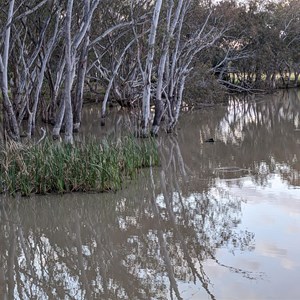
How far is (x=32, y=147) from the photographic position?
32.8 ft

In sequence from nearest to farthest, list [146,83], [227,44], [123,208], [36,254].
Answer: [36,254], [123,208], [146,83], [227,44]

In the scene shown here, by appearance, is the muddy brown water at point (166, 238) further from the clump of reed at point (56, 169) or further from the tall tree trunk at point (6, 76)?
the tall tree trunk at point (6, 76)

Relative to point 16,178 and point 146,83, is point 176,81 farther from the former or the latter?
point 16,178

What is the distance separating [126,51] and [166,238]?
2093 cm

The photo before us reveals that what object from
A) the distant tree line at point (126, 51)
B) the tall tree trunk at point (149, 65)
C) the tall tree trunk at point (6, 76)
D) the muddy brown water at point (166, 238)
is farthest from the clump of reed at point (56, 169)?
the tall tree trunk at point (149, 65)

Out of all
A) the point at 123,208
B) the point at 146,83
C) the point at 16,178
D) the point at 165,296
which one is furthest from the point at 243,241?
the point at 146,83

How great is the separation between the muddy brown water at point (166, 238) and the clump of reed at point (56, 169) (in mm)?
214

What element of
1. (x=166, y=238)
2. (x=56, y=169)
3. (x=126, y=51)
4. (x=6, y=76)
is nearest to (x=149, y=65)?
(x=6, y=76)

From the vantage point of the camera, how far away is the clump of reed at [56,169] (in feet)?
31.0

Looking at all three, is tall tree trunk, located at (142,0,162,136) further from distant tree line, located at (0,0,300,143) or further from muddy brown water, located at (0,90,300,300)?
muddy brown water, located at (0,90,300,300)

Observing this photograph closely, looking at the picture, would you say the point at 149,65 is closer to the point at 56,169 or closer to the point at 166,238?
the point at 56,169

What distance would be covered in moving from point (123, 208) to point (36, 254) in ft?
7.86

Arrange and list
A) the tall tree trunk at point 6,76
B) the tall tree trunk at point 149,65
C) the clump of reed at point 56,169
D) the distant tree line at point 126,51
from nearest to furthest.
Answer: the clump of reed at point 56,169 → the tall tree trunk at point 6,76 → the distant tree line at point 126,51 → the tall tree trunk at point 149,65

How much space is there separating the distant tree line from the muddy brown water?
11.7ft
